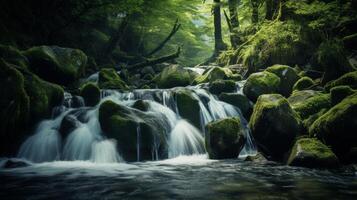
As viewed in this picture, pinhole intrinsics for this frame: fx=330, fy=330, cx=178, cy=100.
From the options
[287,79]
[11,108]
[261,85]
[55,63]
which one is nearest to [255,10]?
[287,79]

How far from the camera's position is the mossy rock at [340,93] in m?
7.85

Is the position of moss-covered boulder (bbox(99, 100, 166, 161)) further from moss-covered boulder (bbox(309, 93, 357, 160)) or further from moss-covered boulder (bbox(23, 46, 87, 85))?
moss-covered boulder (bbox(23, 46, 87, 85))

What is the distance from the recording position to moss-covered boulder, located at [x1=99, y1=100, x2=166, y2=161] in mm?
8922

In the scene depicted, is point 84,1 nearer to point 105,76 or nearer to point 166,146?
point 105,76

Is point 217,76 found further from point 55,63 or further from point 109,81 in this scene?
point 55,63

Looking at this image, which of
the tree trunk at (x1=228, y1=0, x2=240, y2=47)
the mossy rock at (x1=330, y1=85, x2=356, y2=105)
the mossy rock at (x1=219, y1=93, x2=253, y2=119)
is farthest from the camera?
the tree trunk at (x1=228, y1=0, x2=240, y2=47)

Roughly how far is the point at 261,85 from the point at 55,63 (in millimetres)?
7994

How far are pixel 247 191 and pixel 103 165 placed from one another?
4.22 metres

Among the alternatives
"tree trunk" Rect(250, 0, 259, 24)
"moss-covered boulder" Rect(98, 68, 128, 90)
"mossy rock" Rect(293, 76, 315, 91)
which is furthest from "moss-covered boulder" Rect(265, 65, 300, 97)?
"moss-covered boulder" Rect(98, 68, 128, 90)

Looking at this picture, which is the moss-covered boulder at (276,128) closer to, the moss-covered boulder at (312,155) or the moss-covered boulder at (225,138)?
the moss-covered boulder at (312,155)

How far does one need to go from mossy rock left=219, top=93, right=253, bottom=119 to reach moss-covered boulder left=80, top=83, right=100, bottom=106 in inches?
187

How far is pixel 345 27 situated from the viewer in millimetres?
13328

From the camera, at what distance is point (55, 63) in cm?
1298

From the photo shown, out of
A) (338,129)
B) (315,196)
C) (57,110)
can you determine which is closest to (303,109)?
(338,129)
